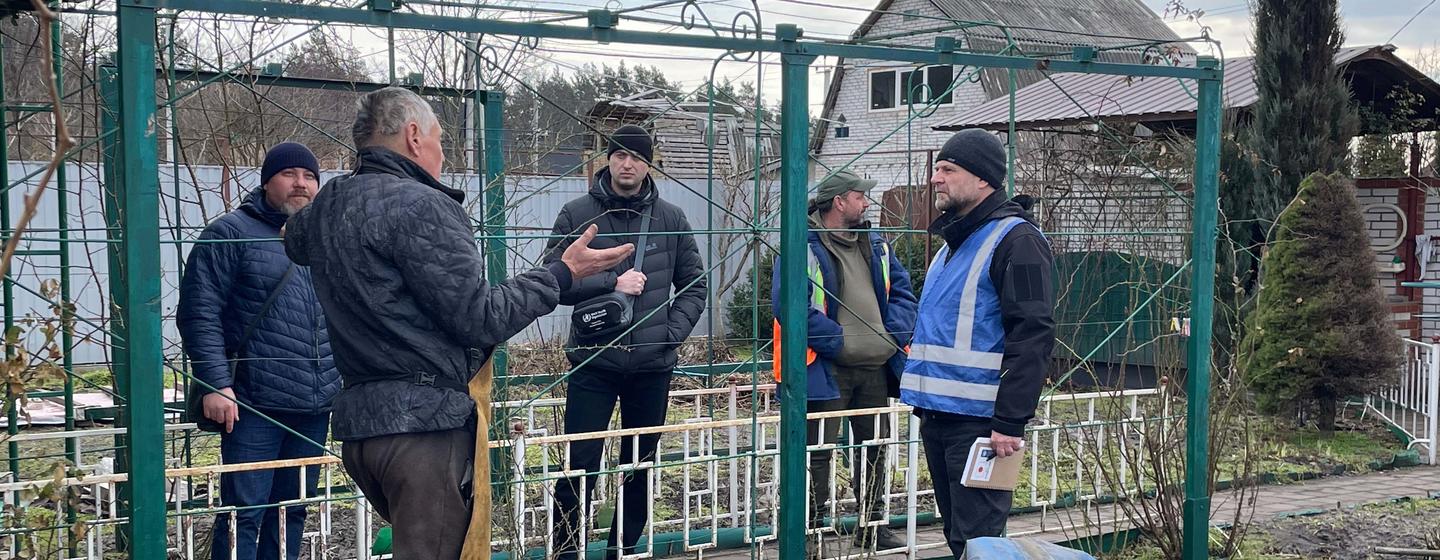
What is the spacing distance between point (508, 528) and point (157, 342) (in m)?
1.48

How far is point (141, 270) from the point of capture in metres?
3.06

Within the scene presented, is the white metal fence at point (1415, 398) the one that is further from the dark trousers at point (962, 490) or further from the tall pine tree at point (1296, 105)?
the dark trousers at point (962, 490)

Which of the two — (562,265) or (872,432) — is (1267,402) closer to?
(872,432)

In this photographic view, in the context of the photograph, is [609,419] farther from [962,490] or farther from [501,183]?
[962,490]

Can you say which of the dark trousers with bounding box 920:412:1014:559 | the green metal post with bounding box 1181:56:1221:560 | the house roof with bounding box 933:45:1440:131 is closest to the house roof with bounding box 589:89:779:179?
the house roof with bounding box 933:45:1440:131

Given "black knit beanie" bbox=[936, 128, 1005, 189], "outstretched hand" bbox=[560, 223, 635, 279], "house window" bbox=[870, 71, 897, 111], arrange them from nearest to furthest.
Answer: "outstretched hand" bbox=[560, 223, 635, 279] → "black knit beanie" bbox=[936, 128, 1005, 189] → "house window" bbox=[870, 71, 897, 111]

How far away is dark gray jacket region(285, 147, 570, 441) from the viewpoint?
2.88 meters

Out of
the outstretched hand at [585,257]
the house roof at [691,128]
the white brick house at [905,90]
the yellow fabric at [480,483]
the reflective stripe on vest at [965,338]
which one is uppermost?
the white brick house at [905,90]

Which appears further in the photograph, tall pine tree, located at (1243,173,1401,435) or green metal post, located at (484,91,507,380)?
tall pine tree, located at (1243,173,1401,435)

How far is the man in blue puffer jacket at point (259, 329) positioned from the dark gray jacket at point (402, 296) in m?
1.12

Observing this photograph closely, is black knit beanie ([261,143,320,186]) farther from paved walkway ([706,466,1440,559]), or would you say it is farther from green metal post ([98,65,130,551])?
paved walkway ([706,466,1440,559])

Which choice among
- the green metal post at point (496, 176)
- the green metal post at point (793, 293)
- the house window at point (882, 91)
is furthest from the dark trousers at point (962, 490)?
the house window at point (882, 91)

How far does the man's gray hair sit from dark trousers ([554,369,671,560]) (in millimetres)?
1831

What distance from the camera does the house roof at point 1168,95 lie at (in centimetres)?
1018
